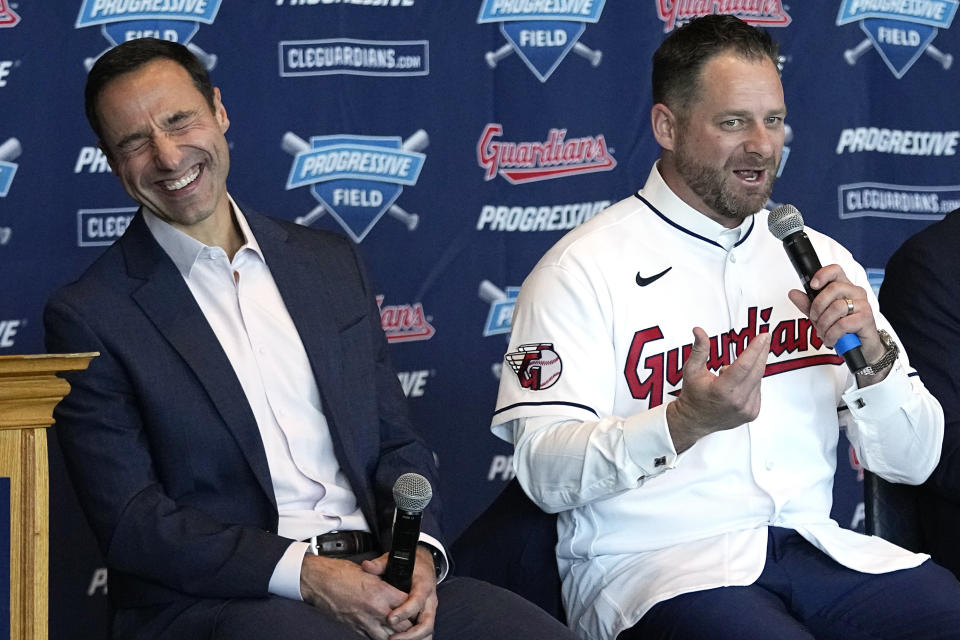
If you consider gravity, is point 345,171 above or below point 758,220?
above

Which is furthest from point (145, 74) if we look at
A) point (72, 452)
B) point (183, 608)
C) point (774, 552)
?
point (774, 552)

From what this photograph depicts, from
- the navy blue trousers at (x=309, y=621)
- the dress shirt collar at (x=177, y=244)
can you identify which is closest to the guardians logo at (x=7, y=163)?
the dress shirt collar at (x=177, y=244)

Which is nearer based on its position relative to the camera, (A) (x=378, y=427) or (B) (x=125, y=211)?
(A) (x=378, y=427)

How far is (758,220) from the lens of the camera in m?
2.58

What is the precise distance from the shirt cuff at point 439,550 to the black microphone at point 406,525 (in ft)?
0.61

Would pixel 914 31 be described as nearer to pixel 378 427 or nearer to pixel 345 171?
pixel 345 171

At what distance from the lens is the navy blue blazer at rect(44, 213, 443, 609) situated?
83.3 inches

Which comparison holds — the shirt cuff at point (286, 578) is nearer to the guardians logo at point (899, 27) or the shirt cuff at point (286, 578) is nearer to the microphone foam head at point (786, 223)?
the microphone foam head at point (786, 223)

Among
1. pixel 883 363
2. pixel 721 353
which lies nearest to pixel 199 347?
pixel 721 353

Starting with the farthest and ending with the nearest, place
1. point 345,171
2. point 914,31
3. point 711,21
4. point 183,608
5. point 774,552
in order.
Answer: point 914,31 < point 345,171 < point 711,21 < point 774,552 < point 183,608

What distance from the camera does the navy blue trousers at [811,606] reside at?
2.11 m

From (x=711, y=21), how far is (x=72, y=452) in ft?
4.68

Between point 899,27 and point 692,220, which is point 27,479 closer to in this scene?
point 692,220

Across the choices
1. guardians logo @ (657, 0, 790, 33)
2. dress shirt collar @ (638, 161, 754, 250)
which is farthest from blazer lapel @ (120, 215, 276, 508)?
guardians logo @ (657, 0, 790, 33)
